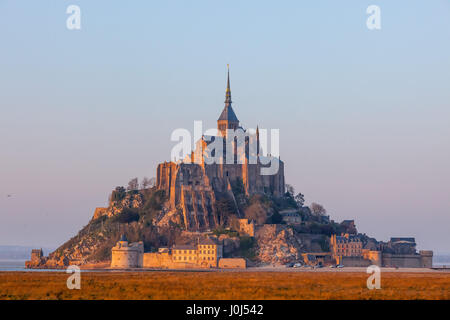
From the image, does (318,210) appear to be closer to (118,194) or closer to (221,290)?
(118,194)

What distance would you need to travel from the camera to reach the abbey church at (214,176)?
153500 millimetres

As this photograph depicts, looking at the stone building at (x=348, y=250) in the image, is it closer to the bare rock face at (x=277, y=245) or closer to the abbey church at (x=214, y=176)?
the bare rock face at (x=277, y=245)

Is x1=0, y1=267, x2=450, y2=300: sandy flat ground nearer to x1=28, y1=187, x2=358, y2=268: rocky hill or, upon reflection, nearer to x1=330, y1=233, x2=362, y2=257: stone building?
x1=28, y1=187, x2=358, y2=268: rocky hill

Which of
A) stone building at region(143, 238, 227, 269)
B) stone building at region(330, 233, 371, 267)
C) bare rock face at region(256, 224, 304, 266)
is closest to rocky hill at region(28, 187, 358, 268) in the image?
bare rock face at region(256, 224, 304, 266)

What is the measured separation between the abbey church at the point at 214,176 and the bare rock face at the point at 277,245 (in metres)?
11.7

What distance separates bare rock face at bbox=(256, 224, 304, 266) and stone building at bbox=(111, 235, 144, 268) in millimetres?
20474

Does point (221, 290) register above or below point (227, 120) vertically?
below

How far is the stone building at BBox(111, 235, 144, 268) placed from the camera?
13725cm

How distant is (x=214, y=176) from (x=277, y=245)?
23.8m

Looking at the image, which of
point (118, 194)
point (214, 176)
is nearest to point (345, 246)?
point (214, 176)

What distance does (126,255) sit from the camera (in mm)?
137750
